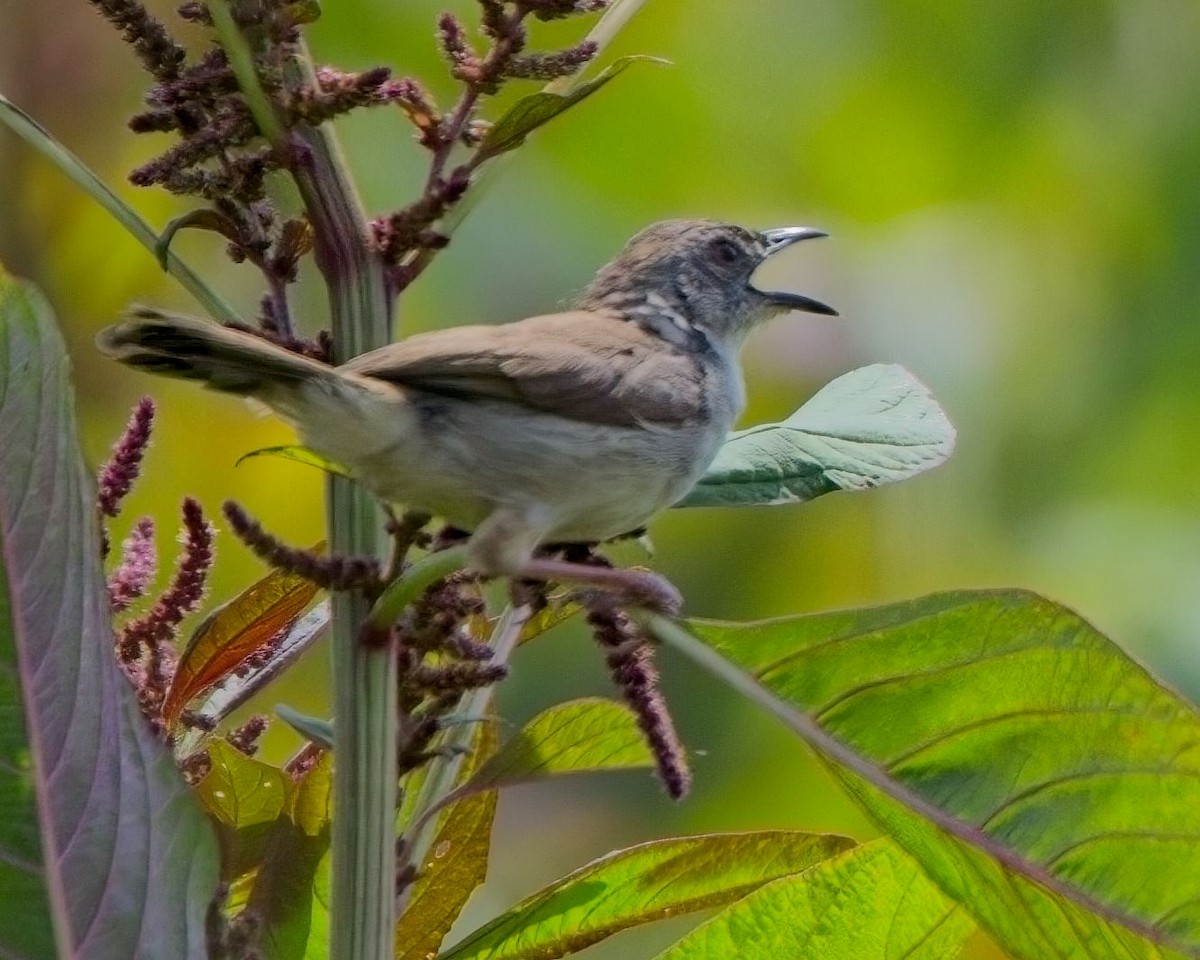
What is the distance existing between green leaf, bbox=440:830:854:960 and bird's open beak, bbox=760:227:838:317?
0.93 m

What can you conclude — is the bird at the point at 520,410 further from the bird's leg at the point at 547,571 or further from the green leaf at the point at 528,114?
the green leaf at the point at 528,114

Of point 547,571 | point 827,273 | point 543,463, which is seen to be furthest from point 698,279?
point 827,273

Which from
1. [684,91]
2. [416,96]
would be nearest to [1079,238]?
[684,91]

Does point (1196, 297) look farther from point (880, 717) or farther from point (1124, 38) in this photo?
point (880, 717)

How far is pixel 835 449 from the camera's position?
141 centimetres

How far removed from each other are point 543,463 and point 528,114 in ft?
2.02

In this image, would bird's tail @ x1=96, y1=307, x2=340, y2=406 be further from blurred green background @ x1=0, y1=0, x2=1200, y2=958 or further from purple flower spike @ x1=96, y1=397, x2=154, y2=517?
blurred green background @ x1=0, y1=0, x2=1200, y2=958

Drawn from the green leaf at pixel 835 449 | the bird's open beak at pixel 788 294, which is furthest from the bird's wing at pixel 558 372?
the bird's open beak at pixel 788 294

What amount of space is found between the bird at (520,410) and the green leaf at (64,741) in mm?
191

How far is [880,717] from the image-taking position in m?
1.26

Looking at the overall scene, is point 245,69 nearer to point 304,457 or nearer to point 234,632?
point 304,457

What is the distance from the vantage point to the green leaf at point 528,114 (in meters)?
1.06

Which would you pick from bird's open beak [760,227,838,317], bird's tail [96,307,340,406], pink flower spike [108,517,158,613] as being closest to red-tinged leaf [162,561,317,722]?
pink flower spike [108,517,158,613]

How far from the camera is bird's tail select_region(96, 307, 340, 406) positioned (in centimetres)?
119
